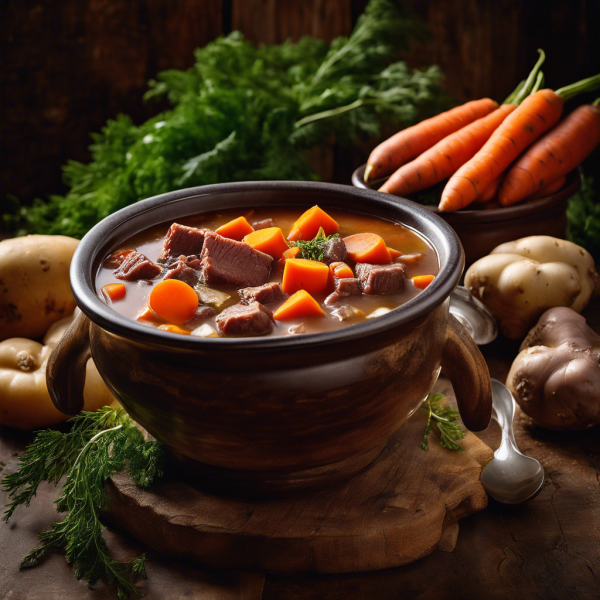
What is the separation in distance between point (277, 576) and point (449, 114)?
3.00 m

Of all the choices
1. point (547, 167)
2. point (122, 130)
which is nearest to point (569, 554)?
point (547, 167)

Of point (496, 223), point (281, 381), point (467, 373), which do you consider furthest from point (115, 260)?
point (496, 223)

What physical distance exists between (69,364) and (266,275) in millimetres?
720

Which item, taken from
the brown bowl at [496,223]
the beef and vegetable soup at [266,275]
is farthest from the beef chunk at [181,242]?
the brown bowl at [496,223]

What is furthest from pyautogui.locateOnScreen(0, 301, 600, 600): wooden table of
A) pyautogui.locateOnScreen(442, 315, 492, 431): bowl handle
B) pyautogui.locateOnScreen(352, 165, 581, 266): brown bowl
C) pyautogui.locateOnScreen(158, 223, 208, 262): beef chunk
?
pyautogui.locateOnScreen(352, 165, 581, 266): brown bowl

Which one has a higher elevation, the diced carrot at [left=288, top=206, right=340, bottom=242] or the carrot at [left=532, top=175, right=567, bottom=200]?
the diced carrot at [left=288, top=206, right=340, bottom=242]

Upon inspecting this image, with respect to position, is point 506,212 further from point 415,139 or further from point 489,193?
point 415,139

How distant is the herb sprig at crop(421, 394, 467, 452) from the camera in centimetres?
229

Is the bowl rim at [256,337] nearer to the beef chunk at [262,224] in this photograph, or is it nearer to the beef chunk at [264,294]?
the beef chunk at [262,224]

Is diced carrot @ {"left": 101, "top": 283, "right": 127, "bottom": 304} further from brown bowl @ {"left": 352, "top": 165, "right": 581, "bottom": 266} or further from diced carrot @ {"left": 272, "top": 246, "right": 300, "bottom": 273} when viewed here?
brown bowl @ {"left": 352, "top": 165, "right": 581, "bottom": 266}

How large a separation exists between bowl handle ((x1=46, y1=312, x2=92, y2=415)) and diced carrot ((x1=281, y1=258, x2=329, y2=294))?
67 centimetres

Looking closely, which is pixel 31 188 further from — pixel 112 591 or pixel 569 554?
pixel 569 554

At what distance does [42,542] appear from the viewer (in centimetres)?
211

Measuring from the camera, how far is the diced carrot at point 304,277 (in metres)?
2.11
